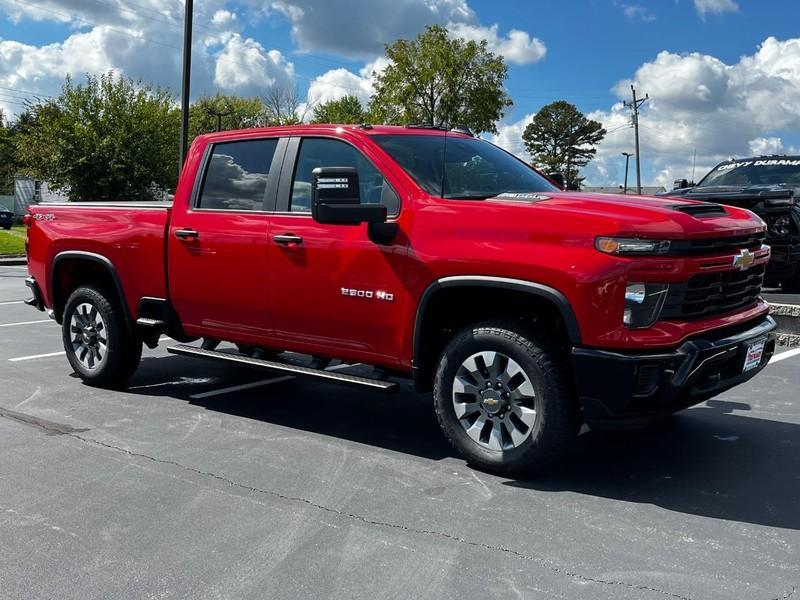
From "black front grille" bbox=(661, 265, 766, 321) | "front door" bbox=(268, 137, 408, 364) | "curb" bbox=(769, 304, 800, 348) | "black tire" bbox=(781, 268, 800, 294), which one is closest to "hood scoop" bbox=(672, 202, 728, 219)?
"black front grille" bbox=(661, 265, 766, 321)

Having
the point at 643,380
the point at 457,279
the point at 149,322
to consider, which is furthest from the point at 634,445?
the point at 149,322

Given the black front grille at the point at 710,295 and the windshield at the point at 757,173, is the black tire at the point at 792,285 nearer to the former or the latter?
the windshield at the point at 757,173

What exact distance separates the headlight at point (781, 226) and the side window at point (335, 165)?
6592mm

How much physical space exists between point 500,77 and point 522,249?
161ft

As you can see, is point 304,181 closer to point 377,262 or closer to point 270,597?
point 377,262

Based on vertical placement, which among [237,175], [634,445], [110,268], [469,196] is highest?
[237,175]

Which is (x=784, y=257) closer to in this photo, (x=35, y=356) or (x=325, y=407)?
(x=325, y=407)

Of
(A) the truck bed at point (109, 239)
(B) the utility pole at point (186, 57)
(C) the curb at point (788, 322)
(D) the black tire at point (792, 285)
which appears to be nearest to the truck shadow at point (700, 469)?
(A) the truck bed at point (109, 239)

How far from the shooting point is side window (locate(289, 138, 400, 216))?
4.88m

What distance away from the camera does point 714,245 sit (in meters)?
4.20

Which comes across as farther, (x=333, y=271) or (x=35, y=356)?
(x=35, y=356)

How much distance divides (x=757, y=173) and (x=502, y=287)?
8.72m

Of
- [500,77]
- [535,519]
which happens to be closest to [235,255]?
[535,519]

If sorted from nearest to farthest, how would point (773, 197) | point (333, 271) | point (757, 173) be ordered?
point (333, 271) < point (773, 197) < point (757, 173)
